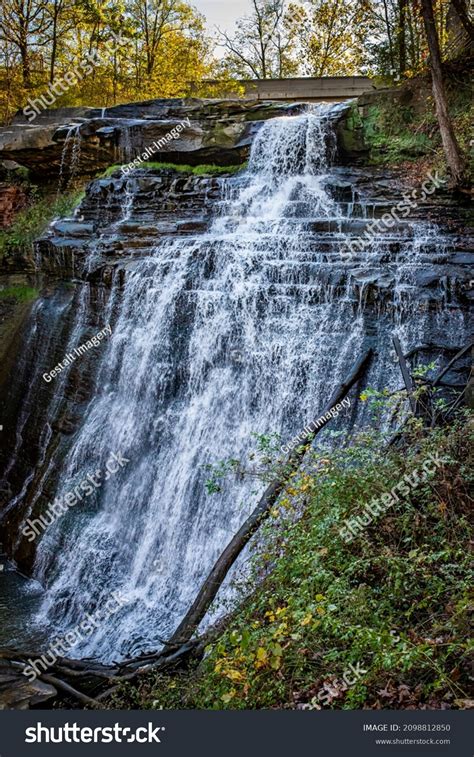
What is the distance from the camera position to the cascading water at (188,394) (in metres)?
8.62

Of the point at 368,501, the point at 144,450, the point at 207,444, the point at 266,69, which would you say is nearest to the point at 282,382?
the point at 207,444

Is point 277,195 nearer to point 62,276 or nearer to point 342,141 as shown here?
point 342,141

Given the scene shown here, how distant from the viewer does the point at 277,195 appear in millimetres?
12961

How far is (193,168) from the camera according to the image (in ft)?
49.9

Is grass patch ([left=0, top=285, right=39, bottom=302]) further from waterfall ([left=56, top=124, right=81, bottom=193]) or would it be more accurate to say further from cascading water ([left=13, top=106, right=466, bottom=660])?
cascading water ([left=13, top=106, right=466, bottom=660])
